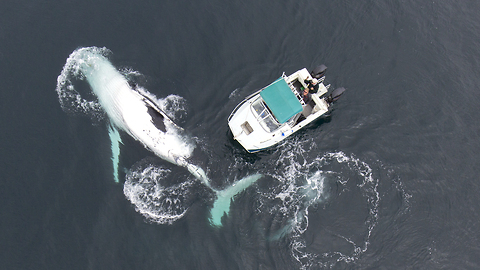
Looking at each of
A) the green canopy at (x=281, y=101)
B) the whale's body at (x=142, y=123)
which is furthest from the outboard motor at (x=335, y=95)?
the whale's body at (x=142, y=123)

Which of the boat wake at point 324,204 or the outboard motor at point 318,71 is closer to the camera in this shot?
the boat wake at point 324,204

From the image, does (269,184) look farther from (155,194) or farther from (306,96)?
(155,194)

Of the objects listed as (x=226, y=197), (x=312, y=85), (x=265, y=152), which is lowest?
(x=226, y=197)

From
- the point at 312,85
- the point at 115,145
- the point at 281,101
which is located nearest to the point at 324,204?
the point at 281,101

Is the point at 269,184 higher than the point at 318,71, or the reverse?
the point at 318,71

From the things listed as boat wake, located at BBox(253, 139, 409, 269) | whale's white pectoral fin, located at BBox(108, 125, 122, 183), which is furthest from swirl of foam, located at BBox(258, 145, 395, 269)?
whale's white pectoral fin, located at BBox(108, 125, 122, 183)

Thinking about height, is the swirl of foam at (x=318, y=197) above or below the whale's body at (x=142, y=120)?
below

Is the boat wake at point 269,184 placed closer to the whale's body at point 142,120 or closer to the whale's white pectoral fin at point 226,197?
the whale's white pectoral fin at point 226,197

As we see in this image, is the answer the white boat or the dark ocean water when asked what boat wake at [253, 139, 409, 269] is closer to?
the dark ocean water

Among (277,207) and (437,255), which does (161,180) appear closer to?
(277,207)
